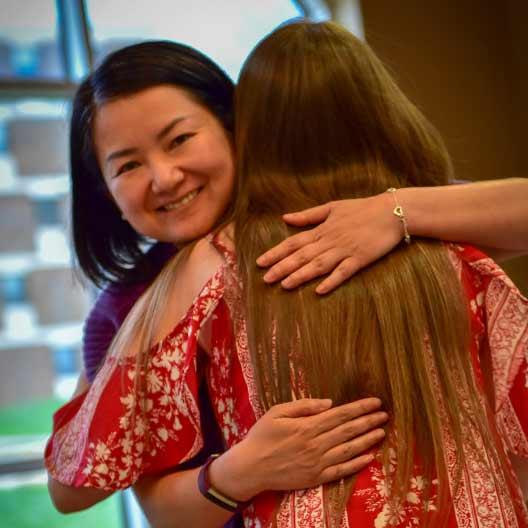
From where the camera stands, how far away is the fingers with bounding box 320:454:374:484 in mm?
1033

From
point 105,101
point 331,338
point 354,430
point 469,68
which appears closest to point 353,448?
point 354,430

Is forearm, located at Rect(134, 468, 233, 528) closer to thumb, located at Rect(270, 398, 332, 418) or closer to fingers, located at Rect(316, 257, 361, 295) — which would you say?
thumb, located at Rect(270, 398, 332, 418)

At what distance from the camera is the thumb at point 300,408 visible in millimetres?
1037

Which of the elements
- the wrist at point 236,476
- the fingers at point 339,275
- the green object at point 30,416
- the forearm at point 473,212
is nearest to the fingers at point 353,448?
the wrist at point 236,476

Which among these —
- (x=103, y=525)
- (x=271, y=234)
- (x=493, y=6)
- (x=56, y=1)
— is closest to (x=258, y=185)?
(x=271, y=234)

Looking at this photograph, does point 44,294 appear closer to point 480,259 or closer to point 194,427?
point 194,427

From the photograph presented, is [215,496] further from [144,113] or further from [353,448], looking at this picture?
[144,113]

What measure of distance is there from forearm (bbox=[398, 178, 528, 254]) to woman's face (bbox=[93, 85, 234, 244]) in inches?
12.9

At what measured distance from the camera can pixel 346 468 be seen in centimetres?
103

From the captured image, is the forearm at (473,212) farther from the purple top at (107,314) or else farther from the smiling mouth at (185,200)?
the purple top at (107,314)

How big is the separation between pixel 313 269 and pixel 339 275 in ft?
0.13

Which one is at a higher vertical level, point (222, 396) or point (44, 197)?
point (44, 197)

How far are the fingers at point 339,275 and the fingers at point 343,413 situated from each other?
0.17 m

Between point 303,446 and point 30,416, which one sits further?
point 30,416
